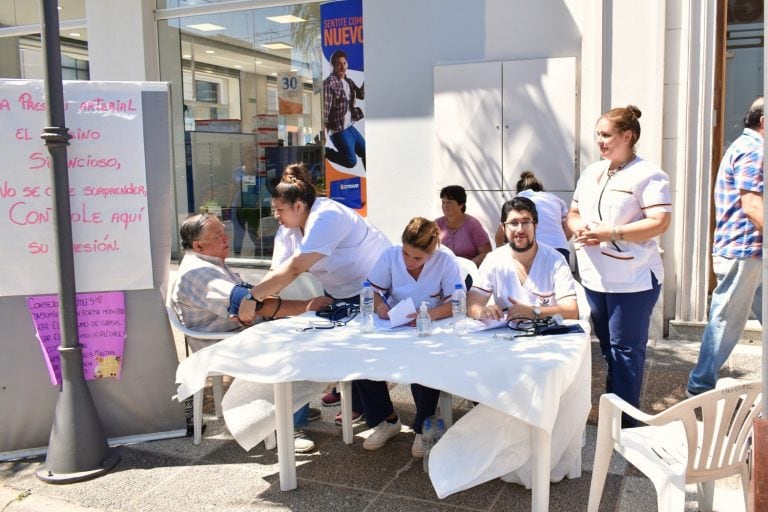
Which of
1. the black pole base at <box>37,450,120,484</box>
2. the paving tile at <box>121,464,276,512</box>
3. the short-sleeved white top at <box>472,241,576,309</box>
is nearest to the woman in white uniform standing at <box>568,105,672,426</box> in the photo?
the short-sleeved white top at <box>472,241,576,309</box>

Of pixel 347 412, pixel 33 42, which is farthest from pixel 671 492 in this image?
pixel 33 42

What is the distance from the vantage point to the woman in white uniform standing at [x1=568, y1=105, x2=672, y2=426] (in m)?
4.04

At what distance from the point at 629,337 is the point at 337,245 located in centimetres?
171

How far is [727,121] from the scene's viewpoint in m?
6.63

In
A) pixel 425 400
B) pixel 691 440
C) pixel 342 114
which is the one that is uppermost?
pixel 342 114

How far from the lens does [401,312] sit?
4031mm

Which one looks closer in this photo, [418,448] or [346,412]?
[418,448]

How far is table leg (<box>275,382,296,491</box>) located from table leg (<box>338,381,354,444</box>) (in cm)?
64

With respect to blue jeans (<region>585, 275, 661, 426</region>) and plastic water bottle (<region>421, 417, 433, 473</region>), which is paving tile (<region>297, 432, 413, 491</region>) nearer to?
plastic water bottle (<region>421, 417, 433, 473</region>)

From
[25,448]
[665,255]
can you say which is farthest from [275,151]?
[25,448]

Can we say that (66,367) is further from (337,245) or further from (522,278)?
(522,278)

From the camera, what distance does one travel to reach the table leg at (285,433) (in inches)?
147

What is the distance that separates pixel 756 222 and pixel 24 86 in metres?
4.13

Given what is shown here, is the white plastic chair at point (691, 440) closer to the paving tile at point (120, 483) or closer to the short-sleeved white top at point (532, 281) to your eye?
the short-sleeved white top at point (532, 281)
